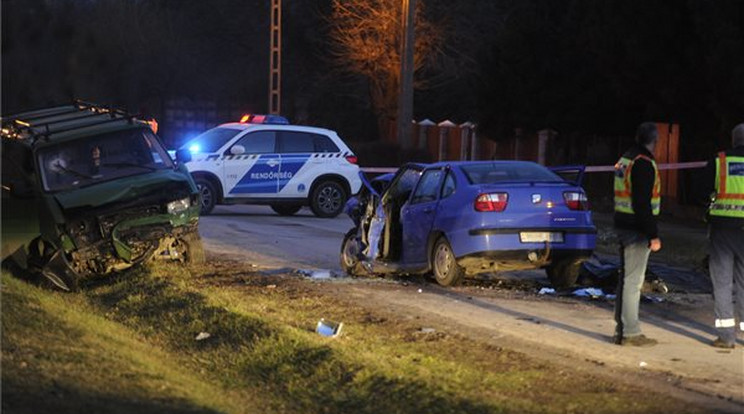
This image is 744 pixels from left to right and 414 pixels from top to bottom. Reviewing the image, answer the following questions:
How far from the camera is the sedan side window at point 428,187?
1334cm

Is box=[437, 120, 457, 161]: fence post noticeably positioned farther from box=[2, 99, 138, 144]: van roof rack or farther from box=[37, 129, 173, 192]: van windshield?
box=[37, 129, 173, 192]: van windshield

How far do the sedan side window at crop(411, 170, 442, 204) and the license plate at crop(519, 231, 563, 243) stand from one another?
1262mm

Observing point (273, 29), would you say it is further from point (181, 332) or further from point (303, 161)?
point (181, 332)

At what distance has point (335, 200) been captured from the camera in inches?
972

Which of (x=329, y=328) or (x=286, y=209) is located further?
(x=286, y=209)

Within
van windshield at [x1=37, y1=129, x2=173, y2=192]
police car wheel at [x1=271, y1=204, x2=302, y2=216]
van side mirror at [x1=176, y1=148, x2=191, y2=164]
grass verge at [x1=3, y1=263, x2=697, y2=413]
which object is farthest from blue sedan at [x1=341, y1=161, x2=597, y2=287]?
police car wheel at [x1=271, y1=204, x2=302, y2=216]

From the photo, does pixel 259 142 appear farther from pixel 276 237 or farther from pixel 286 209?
pixel 276 237

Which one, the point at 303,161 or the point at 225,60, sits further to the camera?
the point at 225,60

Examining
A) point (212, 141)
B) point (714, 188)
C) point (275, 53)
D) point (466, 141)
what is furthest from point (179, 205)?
point (275, 53)

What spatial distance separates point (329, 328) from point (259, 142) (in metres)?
14.0

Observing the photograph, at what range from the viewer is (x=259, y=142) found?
23672mm

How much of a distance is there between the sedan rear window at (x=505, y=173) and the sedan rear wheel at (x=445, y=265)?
2.59 ft

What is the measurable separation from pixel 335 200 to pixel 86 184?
1164cm

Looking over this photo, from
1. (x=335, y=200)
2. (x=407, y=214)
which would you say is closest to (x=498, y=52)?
(x=335, y=200)
